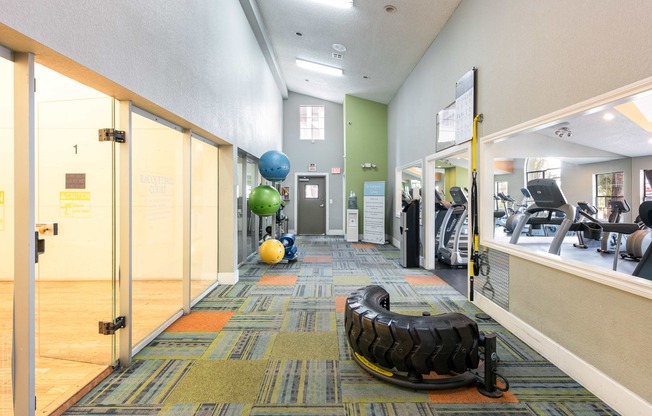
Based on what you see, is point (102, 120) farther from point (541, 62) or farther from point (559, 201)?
point (559, 201)

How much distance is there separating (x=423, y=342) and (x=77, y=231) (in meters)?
2.57

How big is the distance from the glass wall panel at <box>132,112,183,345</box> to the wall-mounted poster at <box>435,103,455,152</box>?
11.0ft

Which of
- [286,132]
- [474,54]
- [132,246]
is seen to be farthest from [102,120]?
[286,132]

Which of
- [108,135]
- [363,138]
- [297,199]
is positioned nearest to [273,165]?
[108,135]

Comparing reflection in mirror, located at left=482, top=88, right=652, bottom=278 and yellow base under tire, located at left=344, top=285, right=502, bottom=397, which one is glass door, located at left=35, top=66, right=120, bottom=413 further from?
reflection in mirror, located at left=482, top=88, right=652, bottom=278

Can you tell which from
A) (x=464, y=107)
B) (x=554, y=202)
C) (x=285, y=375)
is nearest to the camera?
(x=285, y=375)

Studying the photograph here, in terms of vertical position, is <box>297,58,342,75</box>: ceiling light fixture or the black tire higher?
<box>297,58,342,75</box>: ceiling light fixture

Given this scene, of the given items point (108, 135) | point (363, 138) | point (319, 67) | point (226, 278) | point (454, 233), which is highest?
point (319, 67)

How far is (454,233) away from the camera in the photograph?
5.79 meters

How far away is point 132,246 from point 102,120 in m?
0.98

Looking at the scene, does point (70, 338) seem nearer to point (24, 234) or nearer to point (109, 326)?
point (109, 326)

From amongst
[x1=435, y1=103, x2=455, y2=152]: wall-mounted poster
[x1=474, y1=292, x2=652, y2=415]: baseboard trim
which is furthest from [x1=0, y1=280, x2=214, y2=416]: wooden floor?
[x1=435, y1=103, x2=455, y2=152]: wall-mounted poster

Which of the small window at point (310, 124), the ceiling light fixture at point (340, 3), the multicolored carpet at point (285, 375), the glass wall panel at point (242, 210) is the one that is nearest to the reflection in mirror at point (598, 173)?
the multicolored carpet at point (285, 375)

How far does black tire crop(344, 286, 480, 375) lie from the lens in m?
1.91
